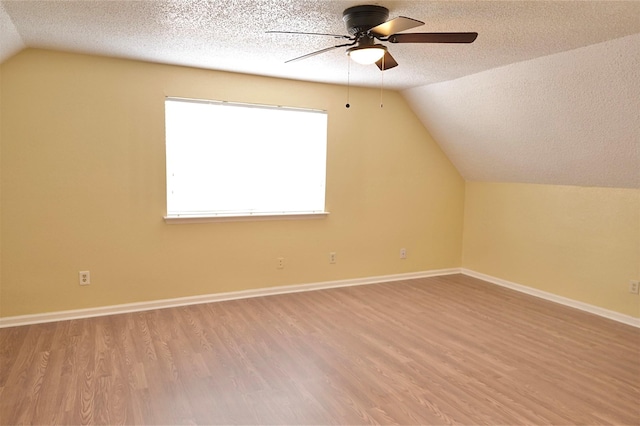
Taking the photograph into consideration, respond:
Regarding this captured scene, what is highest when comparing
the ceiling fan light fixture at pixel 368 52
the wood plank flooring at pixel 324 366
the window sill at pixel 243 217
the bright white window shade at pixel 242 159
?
the ceiling fan light fixture at pixel 368 52

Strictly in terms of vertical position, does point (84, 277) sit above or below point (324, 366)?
above

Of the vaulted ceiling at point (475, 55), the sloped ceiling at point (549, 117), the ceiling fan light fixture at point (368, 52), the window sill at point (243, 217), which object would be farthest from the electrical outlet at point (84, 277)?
the sloped ceiling at point (549, 117)

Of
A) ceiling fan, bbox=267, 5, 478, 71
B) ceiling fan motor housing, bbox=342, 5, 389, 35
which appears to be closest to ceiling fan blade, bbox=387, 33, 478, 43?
ceiling fan, bbox=267, 5, 478, 71

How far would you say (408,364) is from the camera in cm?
298

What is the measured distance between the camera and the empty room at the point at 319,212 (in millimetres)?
2527

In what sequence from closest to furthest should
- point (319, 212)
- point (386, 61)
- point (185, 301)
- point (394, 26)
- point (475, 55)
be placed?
1. point (394, 26)
2. point (386, 61)
3. point (475, 55)
4. point (185, 301)
5. point (319, 212)

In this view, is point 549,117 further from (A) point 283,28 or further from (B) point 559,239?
(A) point 283,28

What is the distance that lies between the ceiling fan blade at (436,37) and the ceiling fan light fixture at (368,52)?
0.10m

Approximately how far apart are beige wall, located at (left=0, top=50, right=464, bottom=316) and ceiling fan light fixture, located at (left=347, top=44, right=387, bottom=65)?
6.52 feet

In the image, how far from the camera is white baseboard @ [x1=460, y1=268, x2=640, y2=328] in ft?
12.8

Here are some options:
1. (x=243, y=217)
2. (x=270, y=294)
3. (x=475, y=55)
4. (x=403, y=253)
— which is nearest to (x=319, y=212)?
(x=243, y=217)

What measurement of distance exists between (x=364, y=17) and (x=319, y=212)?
8.38ft

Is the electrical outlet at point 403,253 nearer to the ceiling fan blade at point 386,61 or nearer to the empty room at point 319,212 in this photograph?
the empty room at point 319,212

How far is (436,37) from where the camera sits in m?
2.35
